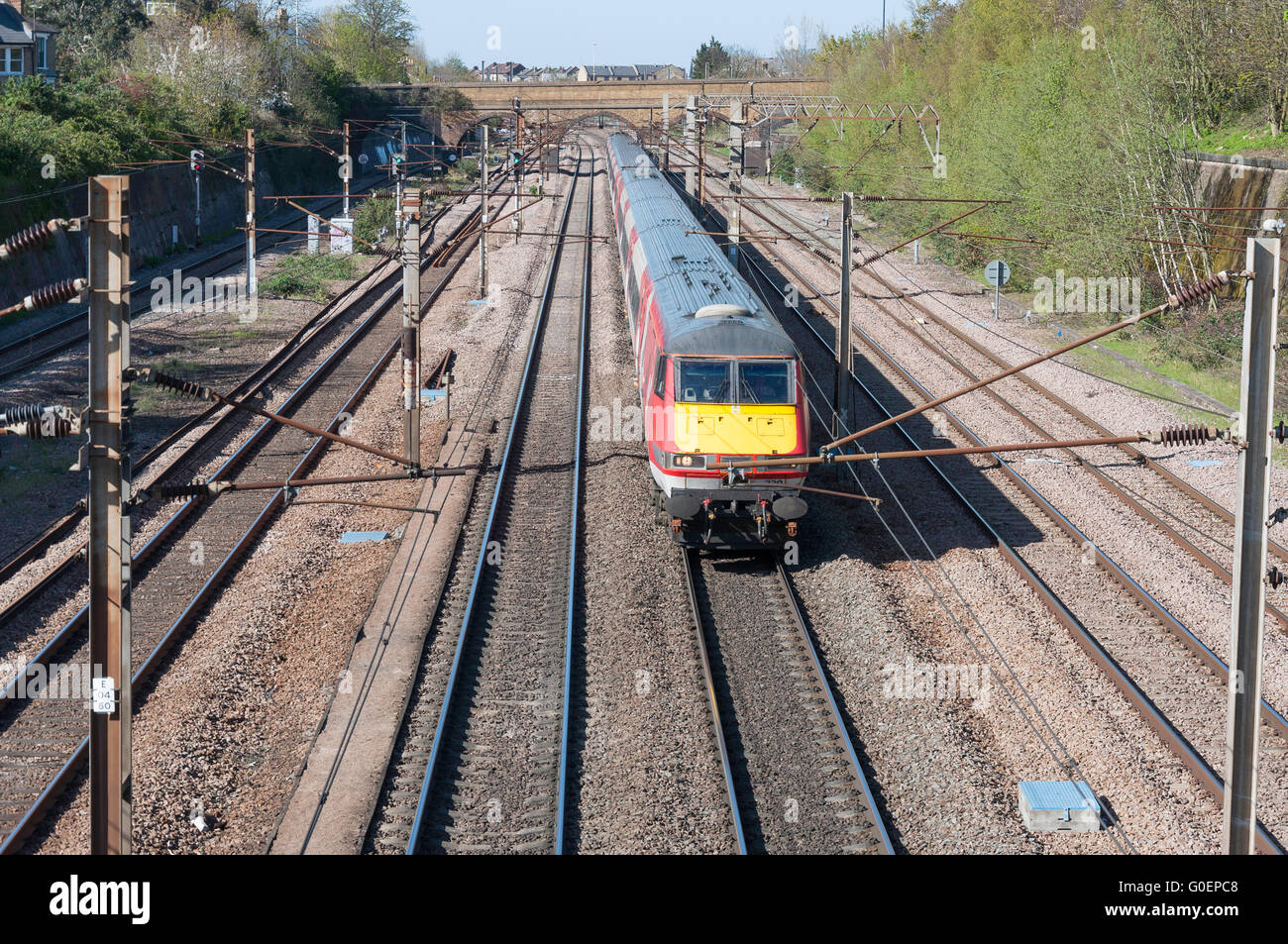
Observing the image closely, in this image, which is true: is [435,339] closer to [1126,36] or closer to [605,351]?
[605,351]

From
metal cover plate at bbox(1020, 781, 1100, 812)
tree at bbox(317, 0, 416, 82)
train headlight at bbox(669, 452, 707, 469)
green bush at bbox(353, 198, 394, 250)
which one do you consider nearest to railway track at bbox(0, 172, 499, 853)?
train headlight at bbox(669, 452, 707, 469)

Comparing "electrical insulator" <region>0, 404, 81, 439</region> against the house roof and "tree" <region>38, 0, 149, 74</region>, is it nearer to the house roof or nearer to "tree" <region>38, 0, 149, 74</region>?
the house roof

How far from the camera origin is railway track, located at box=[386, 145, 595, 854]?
35.1 ft

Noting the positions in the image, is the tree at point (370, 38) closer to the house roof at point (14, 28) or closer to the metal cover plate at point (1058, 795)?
the house roof at point (14, 28)

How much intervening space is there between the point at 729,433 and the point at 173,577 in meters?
7.72

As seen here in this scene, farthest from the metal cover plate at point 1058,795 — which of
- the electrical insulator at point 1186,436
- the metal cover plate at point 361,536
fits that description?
the metal cover plate at point 361,536

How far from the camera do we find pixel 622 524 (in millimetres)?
17891

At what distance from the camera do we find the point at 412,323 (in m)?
18.7

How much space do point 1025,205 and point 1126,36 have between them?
18.8ft

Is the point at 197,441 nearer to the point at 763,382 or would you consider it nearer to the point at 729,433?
the point at 729,433

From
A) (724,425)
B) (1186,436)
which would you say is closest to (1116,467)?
(724,425)

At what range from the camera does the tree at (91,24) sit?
209ft

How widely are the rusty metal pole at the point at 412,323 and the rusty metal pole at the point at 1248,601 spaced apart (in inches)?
494
